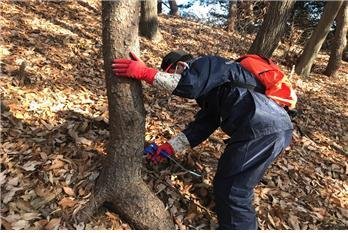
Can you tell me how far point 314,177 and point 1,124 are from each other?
372 cm

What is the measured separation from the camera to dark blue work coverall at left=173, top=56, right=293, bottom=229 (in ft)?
11.4

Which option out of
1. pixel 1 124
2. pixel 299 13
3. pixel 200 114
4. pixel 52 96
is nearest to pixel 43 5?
pixel 52 96

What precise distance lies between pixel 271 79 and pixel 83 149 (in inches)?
78.9

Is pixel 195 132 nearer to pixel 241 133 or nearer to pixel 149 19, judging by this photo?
pixel 241 133

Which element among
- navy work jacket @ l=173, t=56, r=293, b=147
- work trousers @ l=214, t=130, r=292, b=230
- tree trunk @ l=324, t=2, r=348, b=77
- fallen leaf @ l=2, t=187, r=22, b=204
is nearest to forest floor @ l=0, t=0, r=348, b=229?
fallen leaf @ l=2, t=187, r=22, b=204

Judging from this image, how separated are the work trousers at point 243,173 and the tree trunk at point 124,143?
22.8 inches

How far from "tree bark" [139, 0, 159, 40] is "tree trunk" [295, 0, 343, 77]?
372 centimetres

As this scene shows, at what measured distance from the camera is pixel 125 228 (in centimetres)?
364

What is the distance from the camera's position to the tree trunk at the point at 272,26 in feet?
24.1

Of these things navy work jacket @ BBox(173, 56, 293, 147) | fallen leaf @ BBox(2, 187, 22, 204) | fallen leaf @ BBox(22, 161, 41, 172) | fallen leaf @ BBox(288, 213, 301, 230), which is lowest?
fallen leaf @ BBox(288, 213, 301, 230)

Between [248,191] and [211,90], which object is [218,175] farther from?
[211,90]

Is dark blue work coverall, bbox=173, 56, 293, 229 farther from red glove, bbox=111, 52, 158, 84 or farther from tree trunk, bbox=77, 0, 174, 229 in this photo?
tree trunk, bbox=77, 0, 174, 229

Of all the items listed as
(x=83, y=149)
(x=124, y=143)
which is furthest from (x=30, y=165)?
(x=124, y=143)

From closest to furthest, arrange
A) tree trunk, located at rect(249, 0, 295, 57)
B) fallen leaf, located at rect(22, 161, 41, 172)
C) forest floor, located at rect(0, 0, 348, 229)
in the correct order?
forest floor, located at rect(0, 0, 348, 229)
fallen leaf, located at rect(22, 161, 41, 172)
tree trunk, located at rect(249, 0, 295, 57)
